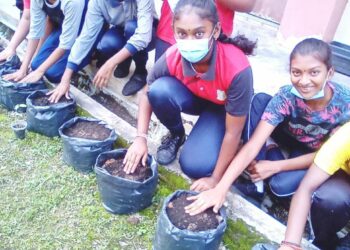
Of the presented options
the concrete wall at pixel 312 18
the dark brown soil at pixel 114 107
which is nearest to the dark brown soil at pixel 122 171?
the dark brown soil at pixel 114 107

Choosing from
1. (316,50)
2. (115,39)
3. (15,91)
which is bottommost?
(15,91)

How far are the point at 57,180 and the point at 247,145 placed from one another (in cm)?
120

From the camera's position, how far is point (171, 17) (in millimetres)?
2785

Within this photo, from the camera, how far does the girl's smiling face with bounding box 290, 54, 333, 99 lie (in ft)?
6.55

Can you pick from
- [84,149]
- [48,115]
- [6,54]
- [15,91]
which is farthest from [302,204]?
[6,54]

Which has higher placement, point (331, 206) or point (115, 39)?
point (115, 39)

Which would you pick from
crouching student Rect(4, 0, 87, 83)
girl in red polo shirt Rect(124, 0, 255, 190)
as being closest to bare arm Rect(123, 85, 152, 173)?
girl in red polo shirt Rect(124, 0, 255, 190)

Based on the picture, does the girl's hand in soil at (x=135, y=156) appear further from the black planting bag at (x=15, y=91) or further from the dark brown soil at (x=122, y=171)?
the black planting bag at (x=15, y=91)

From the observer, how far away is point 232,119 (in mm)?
2154

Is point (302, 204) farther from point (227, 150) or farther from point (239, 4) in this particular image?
point (239, 4)

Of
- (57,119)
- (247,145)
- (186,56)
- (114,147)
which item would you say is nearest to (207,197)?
(247,145)

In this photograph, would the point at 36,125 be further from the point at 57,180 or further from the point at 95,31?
the point at 95,31

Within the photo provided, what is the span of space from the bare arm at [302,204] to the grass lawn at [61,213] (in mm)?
294

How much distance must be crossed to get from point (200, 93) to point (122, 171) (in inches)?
25.1
